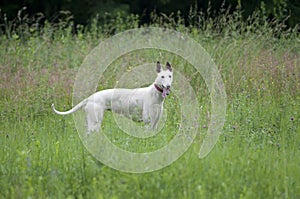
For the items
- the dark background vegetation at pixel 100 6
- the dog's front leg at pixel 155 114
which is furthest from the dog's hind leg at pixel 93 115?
the dark background vegetation at pixel 100 6

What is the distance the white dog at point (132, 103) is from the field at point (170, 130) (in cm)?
20

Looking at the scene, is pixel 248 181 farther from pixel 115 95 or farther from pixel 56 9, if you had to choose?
pixel 56 9

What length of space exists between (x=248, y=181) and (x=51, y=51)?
6.69 metres

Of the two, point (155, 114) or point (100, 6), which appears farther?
point (100, 6)

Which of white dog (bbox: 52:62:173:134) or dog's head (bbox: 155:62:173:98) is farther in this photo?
white dog (bbox: 52:62:173:134)

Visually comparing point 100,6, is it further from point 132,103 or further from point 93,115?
point 93,115

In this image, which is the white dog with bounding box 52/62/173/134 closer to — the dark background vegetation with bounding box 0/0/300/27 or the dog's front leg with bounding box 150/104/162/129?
the dog's front leg with bounding box 150/104/162/129

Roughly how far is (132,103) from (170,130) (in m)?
0.73

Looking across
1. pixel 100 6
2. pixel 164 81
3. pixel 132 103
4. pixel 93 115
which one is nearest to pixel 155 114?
pixel 132 103

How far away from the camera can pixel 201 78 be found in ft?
27.2

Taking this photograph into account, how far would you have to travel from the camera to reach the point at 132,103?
6.41 metres

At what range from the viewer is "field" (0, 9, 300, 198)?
4117 mm

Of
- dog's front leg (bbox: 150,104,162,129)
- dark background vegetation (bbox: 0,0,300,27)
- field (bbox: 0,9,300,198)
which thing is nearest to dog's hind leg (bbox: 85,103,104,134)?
field (bbox: 0,9,300,198)

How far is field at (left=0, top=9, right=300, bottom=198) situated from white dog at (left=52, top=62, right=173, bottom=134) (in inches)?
7.9
